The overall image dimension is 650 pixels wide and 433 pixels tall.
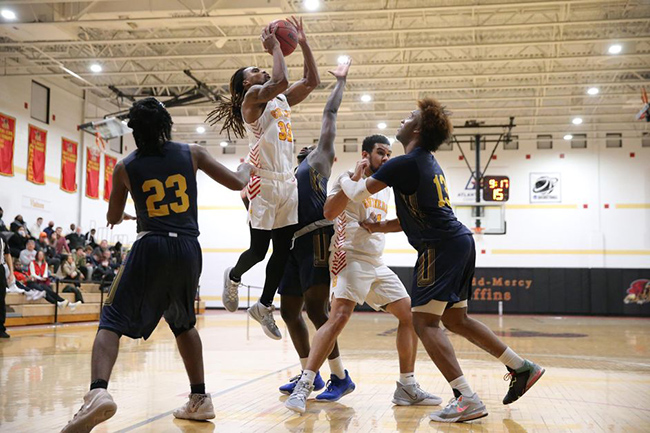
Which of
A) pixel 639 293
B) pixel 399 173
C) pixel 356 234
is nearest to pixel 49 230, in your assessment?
pixel 356 234

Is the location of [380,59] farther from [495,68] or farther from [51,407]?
[51,407]

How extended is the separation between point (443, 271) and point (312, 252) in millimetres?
997

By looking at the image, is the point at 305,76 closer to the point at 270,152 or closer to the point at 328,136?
the point at 328,136

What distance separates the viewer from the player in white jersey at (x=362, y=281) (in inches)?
169

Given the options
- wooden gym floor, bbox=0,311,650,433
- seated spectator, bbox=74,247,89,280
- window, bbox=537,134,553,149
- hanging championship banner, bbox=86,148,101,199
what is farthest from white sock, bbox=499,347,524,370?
window, bbox=537,134,553,149

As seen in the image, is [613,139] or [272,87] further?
[613,139]

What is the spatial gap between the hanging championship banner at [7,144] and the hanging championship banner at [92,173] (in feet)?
12.3

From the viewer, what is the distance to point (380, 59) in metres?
19.0

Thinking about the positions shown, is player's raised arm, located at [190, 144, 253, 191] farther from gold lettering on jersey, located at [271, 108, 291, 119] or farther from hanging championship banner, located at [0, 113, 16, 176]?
hanging championship banner, located at [0, 113, 16, 176]

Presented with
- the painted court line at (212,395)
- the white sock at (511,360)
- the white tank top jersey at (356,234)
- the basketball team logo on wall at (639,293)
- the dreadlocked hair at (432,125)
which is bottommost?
the basketball team logo on wall at (639,293)

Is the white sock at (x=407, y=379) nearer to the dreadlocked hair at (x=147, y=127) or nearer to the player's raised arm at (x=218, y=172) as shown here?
the player's raised arm at (x=218, y=172)

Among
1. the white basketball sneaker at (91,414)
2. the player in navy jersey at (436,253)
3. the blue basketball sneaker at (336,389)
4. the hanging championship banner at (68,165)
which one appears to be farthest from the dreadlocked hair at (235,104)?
the hanging championship banner at (68,165)

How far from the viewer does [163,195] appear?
359 cm

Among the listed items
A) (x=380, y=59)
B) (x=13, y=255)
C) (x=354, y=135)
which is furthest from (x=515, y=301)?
(x=13, y=255)
